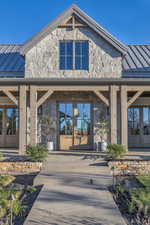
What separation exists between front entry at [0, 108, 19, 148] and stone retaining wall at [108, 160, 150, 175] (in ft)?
24.4

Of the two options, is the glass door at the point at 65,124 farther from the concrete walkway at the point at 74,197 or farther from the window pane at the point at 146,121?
the window pane at the point at 146,121

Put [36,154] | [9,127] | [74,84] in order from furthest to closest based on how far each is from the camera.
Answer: [9,127], [74,84], [36,154]

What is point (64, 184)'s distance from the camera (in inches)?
243

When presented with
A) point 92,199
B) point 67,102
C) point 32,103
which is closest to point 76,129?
point 67,102

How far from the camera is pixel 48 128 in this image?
12.5 m

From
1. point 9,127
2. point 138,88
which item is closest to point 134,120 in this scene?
point 138,88

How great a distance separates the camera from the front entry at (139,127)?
13797 millimetres

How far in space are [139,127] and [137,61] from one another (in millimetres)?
4028

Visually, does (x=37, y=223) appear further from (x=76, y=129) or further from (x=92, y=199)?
(x=76, y=129)

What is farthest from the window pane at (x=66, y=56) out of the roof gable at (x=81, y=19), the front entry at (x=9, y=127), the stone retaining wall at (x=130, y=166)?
the stone retaining wall at (x=130, y=166)

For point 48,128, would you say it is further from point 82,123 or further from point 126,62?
point 126,62

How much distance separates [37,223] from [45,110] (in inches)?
379

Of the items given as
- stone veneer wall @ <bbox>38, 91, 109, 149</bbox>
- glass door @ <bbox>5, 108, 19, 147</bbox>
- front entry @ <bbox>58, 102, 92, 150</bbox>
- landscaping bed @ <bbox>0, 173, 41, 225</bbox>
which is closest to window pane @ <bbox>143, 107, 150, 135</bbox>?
stone veneer wall @ <bbox>38, 91, 109, 149</bbox>

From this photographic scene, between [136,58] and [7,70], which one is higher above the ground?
[136,58]
